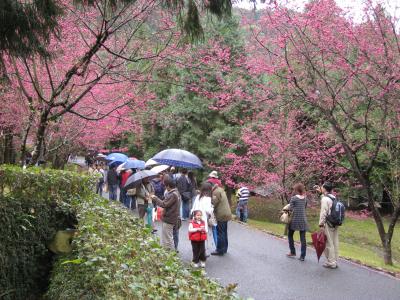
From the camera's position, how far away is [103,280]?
13.8 feet

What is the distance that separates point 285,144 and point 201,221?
31.2 feet

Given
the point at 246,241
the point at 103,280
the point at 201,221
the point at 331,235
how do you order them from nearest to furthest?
the point at 103,280 → the point at 201,221 → the point at 331,235 → the point at 246,241

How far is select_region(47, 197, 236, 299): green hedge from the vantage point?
3842mm

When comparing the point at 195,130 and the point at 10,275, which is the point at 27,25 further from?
the point at 195,130

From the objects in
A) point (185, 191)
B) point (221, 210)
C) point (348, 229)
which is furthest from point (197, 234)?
point (348, 229)

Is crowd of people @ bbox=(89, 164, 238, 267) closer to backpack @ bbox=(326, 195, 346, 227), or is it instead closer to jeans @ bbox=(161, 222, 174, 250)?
jeans @ bbox=(161, 222, 174, 250)

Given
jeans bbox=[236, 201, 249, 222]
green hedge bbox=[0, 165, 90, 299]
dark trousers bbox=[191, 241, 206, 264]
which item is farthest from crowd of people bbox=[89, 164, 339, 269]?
jeans bbox=[236, 201, 249, 222]

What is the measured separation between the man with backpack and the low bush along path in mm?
342

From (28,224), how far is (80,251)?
209 centimetres

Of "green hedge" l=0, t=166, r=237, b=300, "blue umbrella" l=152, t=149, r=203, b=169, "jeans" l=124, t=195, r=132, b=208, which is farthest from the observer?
"jeans" l=124, t=195, r=132, b=208

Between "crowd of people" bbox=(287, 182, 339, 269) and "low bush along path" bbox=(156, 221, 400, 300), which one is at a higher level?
"crowd of people" bbox=(287, 182, 339, 269)

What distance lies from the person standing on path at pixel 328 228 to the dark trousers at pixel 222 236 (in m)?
2.02

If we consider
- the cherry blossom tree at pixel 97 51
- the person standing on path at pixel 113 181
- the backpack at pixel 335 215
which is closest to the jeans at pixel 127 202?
the person standing on path at pixel 113 181

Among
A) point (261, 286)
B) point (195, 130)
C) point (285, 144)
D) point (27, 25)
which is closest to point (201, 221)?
point (261, 286)
